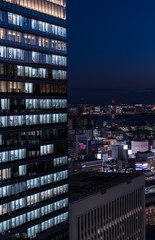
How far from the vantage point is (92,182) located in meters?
70.2

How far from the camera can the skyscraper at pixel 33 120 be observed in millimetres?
45125

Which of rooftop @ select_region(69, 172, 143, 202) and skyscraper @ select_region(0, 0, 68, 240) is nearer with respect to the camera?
skyscraper @ select_region(0, 0, 68, 240)

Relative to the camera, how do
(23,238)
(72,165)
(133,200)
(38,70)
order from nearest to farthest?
(23,238) < (38,70) < (133,200) < (72,165)

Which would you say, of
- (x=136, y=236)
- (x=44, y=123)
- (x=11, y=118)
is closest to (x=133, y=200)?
(x=136, y=236)

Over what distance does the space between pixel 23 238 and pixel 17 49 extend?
1951 centimetres

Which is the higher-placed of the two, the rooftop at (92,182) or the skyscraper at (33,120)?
the skyscraper at (33,120)

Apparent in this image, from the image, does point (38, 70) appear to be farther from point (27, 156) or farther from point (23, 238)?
point (23, 238)

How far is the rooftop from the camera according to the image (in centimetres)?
6220

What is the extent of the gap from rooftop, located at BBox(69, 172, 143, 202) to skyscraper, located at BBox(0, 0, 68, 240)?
25.6 feet

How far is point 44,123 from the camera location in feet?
167

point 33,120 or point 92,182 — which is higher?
point 33,120

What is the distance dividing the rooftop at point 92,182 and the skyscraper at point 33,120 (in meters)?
7.81

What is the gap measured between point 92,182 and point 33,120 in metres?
24.2

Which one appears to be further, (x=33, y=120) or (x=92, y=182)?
(x=92, y=182)
